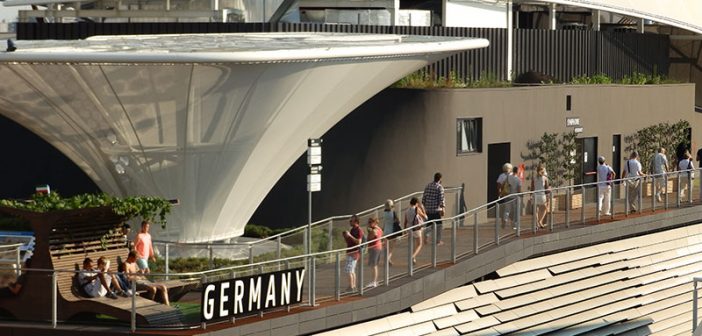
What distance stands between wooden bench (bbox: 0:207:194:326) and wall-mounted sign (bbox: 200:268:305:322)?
40cm

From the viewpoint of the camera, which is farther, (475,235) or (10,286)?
(475,235)

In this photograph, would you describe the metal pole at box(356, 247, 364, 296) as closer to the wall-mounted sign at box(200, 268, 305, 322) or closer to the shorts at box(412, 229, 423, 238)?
the wall-mounted sign at box(200, 268, 305, 322)

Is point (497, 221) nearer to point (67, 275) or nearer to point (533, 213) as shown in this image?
point (533, 213)

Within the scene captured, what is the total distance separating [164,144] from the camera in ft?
92.8

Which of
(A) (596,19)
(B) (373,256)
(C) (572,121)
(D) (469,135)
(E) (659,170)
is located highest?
(A) (596,19)

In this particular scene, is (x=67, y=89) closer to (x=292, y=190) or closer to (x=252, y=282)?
(x=252, y=282)

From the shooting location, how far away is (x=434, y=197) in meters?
31.0

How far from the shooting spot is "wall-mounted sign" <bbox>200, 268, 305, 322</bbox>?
22359mm

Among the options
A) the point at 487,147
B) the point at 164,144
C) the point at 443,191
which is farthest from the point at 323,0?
the point at 164,144

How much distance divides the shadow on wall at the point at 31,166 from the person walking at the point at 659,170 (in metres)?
11.4

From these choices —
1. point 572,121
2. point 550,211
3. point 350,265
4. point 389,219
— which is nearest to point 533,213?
point 550,211

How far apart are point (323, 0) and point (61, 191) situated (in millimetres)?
7132

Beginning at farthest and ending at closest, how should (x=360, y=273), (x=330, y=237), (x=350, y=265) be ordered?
(x=330, y=237), (x=360, y=273), (x=350, y=265)

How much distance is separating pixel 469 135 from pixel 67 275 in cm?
1549
